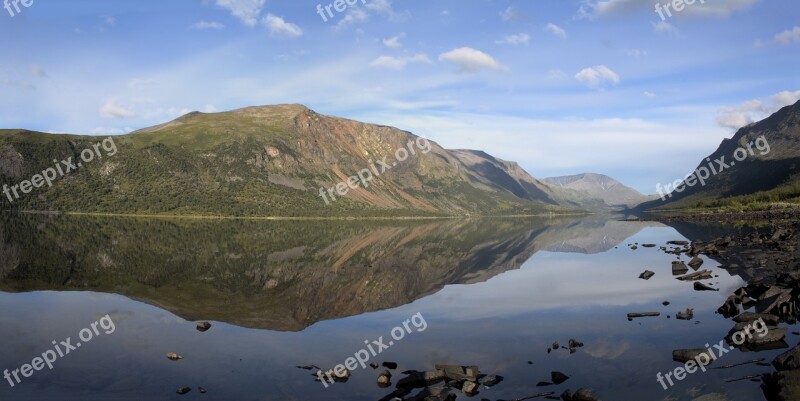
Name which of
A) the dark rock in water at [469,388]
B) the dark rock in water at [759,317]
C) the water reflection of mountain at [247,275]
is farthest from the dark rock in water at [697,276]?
the dark rock in water at [469,388]

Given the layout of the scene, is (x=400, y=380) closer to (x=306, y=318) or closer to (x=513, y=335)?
(x=513, y=335)

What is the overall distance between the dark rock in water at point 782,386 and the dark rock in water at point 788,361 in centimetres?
89

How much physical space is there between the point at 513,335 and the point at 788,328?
1365 cm

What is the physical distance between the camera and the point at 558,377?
1928cm

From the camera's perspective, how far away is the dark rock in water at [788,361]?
59.8 ft

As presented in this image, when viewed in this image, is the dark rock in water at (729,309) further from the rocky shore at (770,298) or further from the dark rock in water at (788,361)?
the dark rock in water at (788,361)

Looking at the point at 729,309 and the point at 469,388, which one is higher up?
the point at 729,309

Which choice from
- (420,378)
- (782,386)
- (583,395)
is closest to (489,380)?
(420,378)

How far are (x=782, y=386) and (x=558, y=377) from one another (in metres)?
7.32

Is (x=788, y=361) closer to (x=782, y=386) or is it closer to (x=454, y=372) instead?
(x=782, y=386)

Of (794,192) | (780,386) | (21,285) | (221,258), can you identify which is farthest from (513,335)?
(794,192)

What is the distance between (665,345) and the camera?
23.8 metres

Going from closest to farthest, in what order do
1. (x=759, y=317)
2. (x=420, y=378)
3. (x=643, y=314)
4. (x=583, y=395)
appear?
(x=583, y=395), (x=420, y=378), (x=759, y=317), (x=643, y=314)

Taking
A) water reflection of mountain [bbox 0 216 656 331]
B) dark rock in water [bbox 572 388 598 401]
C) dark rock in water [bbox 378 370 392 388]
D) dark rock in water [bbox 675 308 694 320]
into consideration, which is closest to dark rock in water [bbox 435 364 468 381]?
dark rock in water [bbox 378 370 392 388]
